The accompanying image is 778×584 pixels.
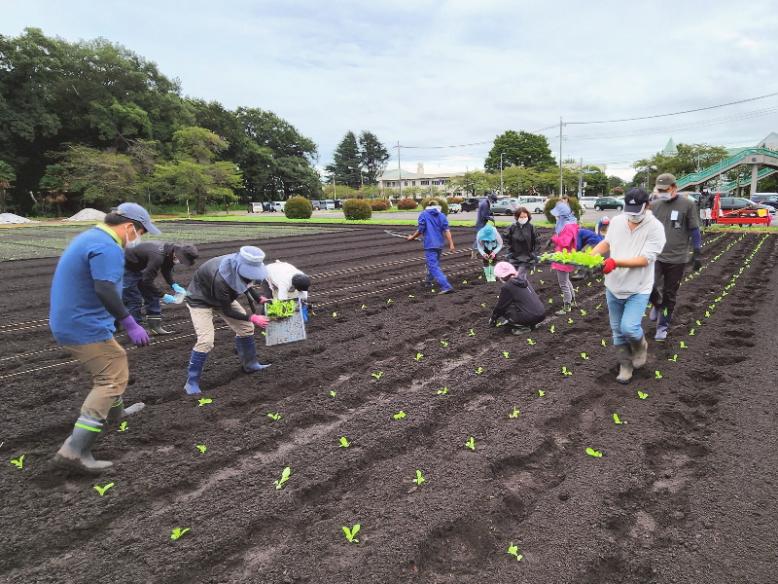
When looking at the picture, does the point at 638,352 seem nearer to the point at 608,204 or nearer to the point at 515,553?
the point at 515,553

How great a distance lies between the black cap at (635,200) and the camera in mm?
4180

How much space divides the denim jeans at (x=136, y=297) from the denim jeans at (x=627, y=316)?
19.3 feet

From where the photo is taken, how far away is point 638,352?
469cm

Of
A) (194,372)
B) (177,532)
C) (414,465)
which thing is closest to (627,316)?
(414,465)

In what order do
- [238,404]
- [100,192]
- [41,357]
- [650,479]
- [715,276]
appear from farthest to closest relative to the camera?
1. [100,192]
2. [715,276]
3. [41,357]
4. [238,404]
5. [650,479]

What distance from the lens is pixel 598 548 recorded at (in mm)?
2496

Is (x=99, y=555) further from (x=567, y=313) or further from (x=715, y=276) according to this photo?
(x=715, y=276)

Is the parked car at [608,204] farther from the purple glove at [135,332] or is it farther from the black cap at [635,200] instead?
the purple glove at [135,332]

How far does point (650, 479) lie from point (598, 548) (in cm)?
86

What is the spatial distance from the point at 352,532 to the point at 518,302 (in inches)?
168

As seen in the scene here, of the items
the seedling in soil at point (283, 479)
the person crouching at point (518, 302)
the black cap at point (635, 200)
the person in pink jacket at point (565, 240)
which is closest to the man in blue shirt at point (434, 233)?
the person in pink jacket at point (565, 240)

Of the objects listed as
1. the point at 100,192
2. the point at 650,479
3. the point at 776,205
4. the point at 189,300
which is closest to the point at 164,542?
the point at 189,300

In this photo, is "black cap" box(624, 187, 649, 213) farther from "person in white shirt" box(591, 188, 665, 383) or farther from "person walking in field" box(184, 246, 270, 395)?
"person walking in field" box(184, 246, 270, 395)

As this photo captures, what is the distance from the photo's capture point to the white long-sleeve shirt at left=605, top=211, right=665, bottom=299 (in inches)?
166
